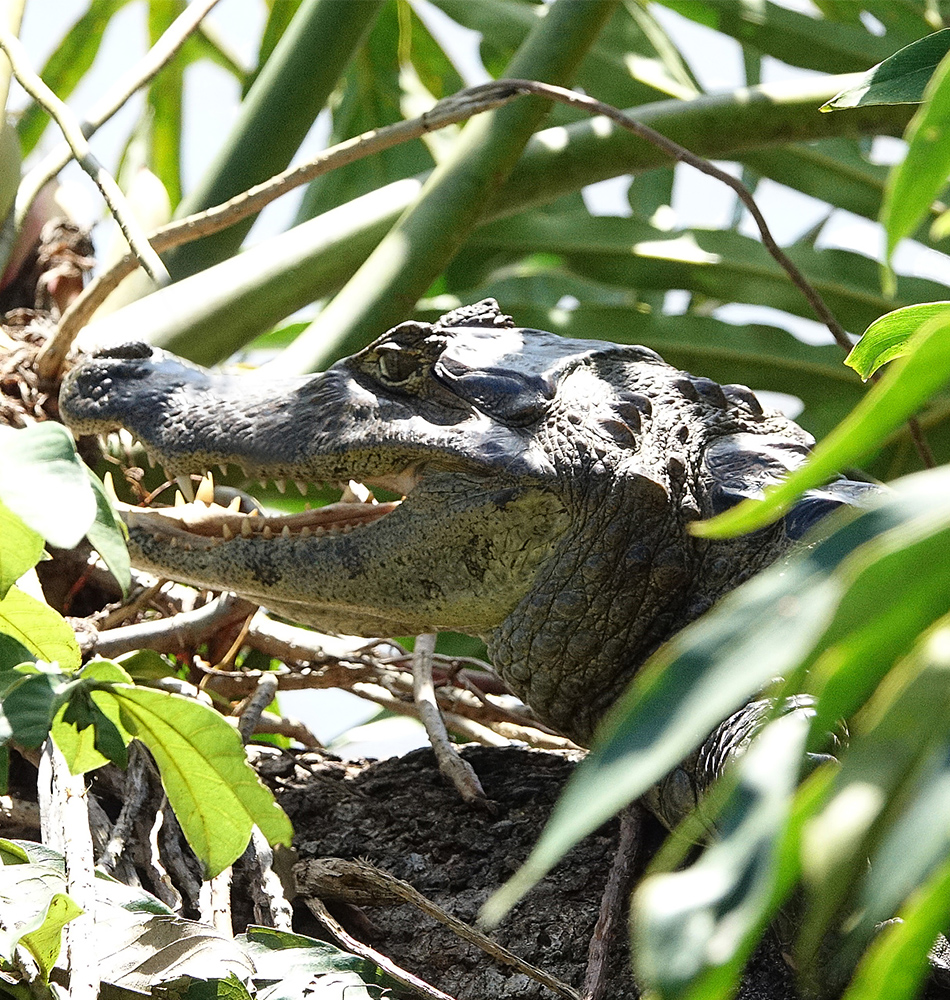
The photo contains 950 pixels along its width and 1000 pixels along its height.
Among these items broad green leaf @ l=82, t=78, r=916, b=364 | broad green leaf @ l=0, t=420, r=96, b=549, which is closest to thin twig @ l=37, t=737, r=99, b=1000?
broad green leaf @ l=0, t=420, r=96, b=549

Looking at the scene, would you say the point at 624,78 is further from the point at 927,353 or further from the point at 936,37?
A: the point at 927,353

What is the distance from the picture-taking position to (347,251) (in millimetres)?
2471

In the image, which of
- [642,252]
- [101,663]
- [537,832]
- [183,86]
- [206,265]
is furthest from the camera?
[183,86]

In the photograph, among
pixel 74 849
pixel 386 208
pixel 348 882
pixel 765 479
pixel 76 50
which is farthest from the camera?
pixel 76 50

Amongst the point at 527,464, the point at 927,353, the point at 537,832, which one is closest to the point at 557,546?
the point at 527,464

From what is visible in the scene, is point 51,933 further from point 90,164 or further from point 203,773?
point 90,164

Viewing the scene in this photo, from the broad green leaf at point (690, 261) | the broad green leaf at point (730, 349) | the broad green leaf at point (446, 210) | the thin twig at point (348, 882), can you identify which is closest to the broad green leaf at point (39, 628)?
the thin twig at point (348, 882)

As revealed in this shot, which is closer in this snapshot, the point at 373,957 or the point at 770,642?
the point at 770,642

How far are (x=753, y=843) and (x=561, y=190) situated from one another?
2.30 m

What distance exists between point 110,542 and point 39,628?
0.30 m

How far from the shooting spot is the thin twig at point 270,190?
1.79m

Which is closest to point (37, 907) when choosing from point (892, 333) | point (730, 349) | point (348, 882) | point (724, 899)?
point (348, 882)

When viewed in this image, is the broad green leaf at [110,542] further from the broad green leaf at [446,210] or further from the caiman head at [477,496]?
the broad green leaf at [446,210]

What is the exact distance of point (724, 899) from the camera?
425mm
